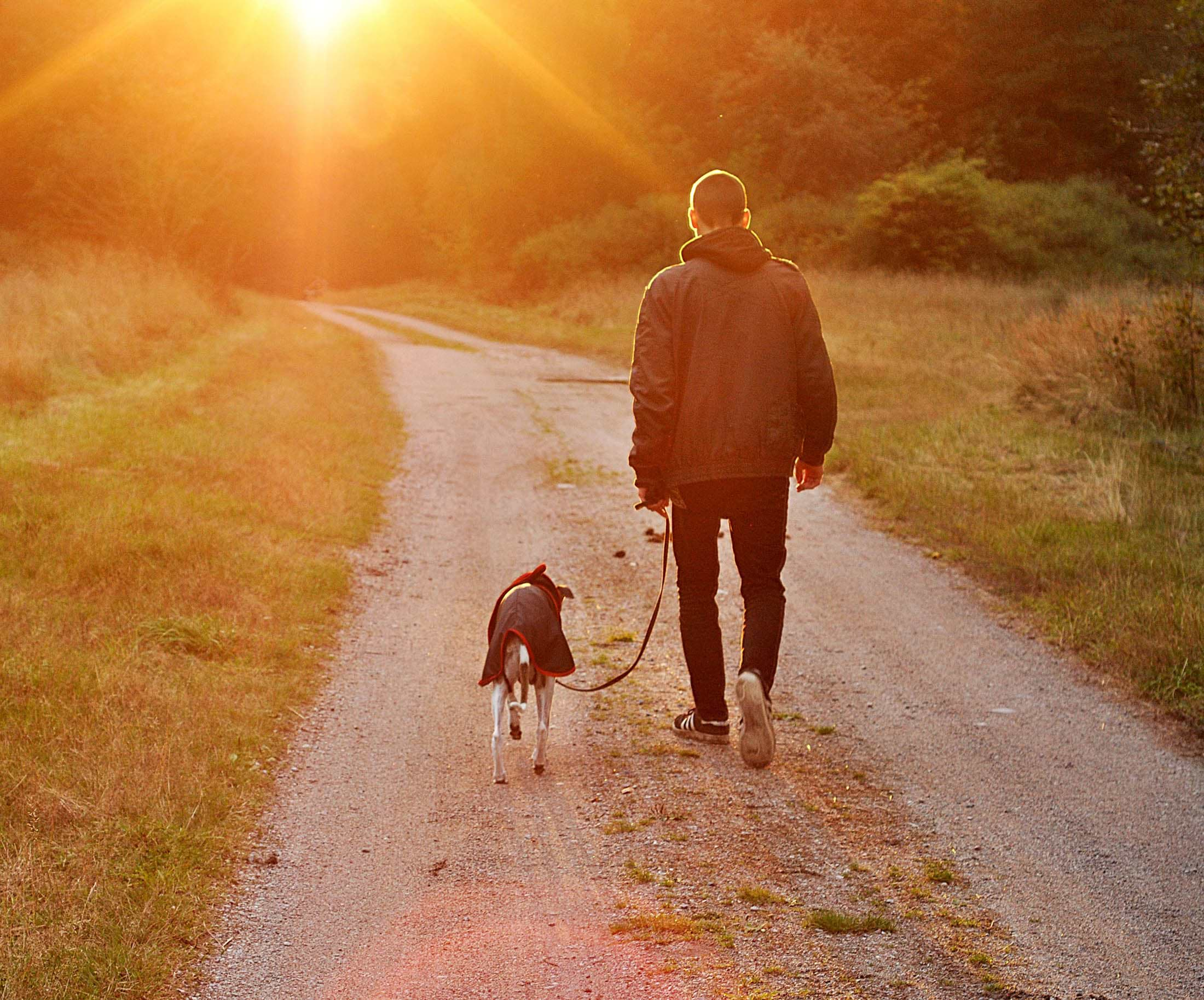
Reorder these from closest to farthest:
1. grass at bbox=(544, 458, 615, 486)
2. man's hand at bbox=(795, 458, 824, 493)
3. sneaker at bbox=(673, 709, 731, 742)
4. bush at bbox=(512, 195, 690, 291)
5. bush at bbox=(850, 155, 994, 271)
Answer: man's hand at bbox=(795, 458, 824, 493) < sneaker at bbox=(673, 709, 731, 742) < grass at bbox=(544, 458, 615, 486) < bush at bbox=(850, 155, 994, 271) < bush at bbox=(512, 195, 690, 291)

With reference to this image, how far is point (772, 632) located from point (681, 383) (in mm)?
1090

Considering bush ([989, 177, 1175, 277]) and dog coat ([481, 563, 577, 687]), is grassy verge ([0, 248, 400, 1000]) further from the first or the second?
bush ([989, 177, 1175, 277])

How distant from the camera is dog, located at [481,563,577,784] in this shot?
4.48m

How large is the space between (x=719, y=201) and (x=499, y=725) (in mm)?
2265

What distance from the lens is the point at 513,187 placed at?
4922cm

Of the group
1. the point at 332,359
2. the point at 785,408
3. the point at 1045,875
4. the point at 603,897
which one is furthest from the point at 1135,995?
the point at 332,359

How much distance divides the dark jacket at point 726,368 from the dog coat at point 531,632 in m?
0.66

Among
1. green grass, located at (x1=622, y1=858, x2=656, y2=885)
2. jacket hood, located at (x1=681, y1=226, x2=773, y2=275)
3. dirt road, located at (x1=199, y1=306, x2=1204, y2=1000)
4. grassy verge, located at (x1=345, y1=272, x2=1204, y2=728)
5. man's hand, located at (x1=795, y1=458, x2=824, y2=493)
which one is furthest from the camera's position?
grassy verge, located at (x1=345, y1=272, x2=1204, y2=728)

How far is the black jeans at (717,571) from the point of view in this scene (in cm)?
466

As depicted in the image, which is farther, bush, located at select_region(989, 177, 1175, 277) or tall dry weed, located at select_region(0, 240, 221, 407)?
bush, located at select_region(989, 177, 1175, 277)

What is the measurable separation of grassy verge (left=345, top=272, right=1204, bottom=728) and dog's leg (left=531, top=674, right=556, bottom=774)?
2.95 meters

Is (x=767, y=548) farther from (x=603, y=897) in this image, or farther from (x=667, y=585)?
(x=667, y=585)

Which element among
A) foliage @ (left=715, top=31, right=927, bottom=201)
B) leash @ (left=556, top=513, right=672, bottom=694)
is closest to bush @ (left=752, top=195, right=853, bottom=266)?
foliage @ (left=715, top=31, right=927, bottom=201)

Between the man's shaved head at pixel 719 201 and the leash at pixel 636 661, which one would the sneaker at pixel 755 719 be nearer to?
the leash at pixel 636 661
